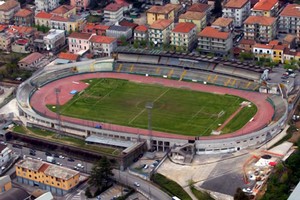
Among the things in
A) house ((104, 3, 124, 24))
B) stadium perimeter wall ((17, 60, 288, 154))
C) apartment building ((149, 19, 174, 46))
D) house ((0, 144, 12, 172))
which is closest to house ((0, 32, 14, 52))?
house ((104, 3, 124, 24))

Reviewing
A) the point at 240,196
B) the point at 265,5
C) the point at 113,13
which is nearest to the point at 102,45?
the point at 113,13

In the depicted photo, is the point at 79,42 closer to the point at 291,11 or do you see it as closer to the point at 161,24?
the point at 161,24

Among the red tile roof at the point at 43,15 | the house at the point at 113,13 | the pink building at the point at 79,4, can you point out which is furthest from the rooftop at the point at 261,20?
the red tile roof at the point at 43,15

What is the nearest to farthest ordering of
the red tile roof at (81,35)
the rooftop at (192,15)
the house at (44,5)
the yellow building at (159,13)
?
the red tile roof at (81,35), the rooftop at (192,15), the yellow building at (159,13), the house at (44,5)

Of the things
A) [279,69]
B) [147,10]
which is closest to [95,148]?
[279,69]

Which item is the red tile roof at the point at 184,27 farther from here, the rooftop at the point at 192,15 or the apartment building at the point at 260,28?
the apartment building at the point at 260,28

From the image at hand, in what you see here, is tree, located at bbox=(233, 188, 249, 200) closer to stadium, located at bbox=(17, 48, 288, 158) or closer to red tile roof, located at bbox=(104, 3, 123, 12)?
stadium, located at bbox=(17, 48, 288, 158)
